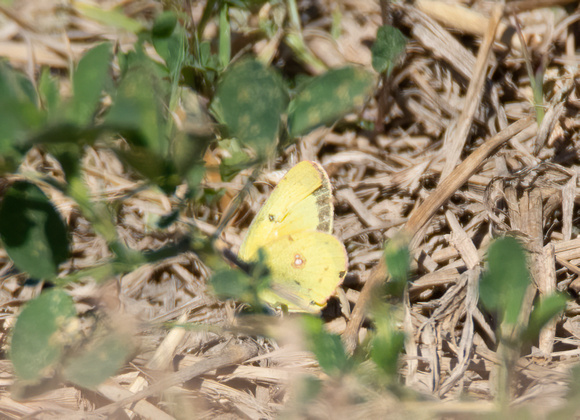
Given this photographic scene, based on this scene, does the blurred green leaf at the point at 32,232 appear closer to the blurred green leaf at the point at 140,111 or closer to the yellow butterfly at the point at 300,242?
the blurred green leaf at the point at 140,111

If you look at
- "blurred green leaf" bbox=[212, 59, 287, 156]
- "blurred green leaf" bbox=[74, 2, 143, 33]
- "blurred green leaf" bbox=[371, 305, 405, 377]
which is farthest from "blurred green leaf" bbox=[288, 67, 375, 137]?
"blurred green leaf" bbox=[74, 2, 143, 33]

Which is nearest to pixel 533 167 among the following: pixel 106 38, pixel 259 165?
pixel 259 165

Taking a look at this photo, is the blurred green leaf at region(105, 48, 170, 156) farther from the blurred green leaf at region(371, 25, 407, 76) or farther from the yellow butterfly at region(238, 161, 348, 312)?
the blurred green leaf at region(371, 25, 407, 76)

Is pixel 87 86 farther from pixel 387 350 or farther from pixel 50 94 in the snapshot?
pixel 387 350

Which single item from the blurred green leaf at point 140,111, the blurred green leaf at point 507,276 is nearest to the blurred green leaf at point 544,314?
the blurred green leaf at point 507,276

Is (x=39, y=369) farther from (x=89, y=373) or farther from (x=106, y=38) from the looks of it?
(x=106, y=38)

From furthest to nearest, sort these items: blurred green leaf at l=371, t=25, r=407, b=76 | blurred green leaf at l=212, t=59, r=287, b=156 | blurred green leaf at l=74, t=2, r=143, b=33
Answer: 1. blurred green leaf at l=74, t=2, r=143, b=33
2. blurred green leaf at l=371, t=25, r=407, b=76
3. blurred green leaf at l=212, t=59, r=287, b=156

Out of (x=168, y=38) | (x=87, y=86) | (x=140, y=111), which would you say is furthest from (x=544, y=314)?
(x=168, y=38)
